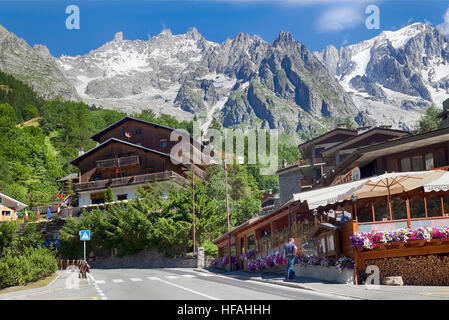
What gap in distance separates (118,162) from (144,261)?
19.4 m

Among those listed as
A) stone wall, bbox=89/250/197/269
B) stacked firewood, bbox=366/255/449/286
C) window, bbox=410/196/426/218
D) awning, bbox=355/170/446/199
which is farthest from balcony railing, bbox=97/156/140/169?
stacked firewood, bbox=366/255/449/286

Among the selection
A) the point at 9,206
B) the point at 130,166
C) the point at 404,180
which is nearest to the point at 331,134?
the point at 130,166

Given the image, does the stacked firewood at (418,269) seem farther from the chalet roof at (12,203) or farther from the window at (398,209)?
the chalet roof at (12,203)

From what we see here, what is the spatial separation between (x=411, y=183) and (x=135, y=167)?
152ft

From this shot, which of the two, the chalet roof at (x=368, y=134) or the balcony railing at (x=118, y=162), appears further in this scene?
the balcony railing at (x=118, y=162)

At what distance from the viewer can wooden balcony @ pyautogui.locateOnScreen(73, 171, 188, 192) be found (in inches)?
2219

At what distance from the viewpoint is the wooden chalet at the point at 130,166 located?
58906 millimetres

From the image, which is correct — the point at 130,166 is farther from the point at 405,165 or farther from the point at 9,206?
the point at 405,165

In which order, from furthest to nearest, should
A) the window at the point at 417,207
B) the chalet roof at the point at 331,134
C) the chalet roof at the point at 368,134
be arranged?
the chalet roof at the point at 331,134
the chalet roof at the point at 368,134
the window at the point at 417,207

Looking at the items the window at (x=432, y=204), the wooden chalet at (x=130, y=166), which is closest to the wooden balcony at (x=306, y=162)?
the wooden chalet at (x=130, y=166)

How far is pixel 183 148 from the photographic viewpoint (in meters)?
64.2

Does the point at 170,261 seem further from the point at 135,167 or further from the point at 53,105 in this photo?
the point at 53,105

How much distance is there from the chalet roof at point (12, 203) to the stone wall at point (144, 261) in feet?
82.9
